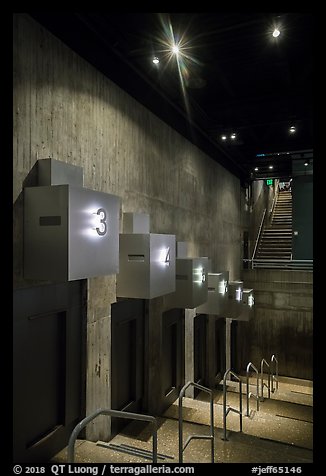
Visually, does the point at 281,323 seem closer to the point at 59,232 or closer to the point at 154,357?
the point at 154,357

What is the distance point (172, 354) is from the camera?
20.4ft

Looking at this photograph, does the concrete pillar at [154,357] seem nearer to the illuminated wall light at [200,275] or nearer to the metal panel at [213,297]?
the illuminated wall light at [200,275]

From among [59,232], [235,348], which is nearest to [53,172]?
[59,232]

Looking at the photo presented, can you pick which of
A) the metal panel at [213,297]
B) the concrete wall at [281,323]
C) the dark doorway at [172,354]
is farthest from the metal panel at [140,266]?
the concrete wall at [281,323]

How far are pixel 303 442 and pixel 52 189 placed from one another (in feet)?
18.9

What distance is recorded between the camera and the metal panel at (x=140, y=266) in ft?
14.2

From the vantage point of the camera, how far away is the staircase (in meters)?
15.0

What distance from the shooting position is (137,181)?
5094 millimetres

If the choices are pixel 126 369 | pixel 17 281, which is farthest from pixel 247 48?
pixel 126 369

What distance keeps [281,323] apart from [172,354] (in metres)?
6.00

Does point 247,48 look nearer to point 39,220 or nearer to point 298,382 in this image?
point 39,220

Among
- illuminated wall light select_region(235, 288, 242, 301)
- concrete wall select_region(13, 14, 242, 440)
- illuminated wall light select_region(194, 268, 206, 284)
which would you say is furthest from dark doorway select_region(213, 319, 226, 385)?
concrete wall select_region(13, 14, 242, 440)

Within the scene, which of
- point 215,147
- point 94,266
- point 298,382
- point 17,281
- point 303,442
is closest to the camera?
point 17,281

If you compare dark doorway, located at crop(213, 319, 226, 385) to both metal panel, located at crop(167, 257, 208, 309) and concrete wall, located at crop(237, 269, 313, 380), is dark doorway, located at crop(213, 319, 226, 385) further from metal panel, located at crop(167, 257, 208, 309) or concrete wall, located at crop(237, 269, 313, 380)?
metal panel, located at crop(167, 257, 208, 309)
